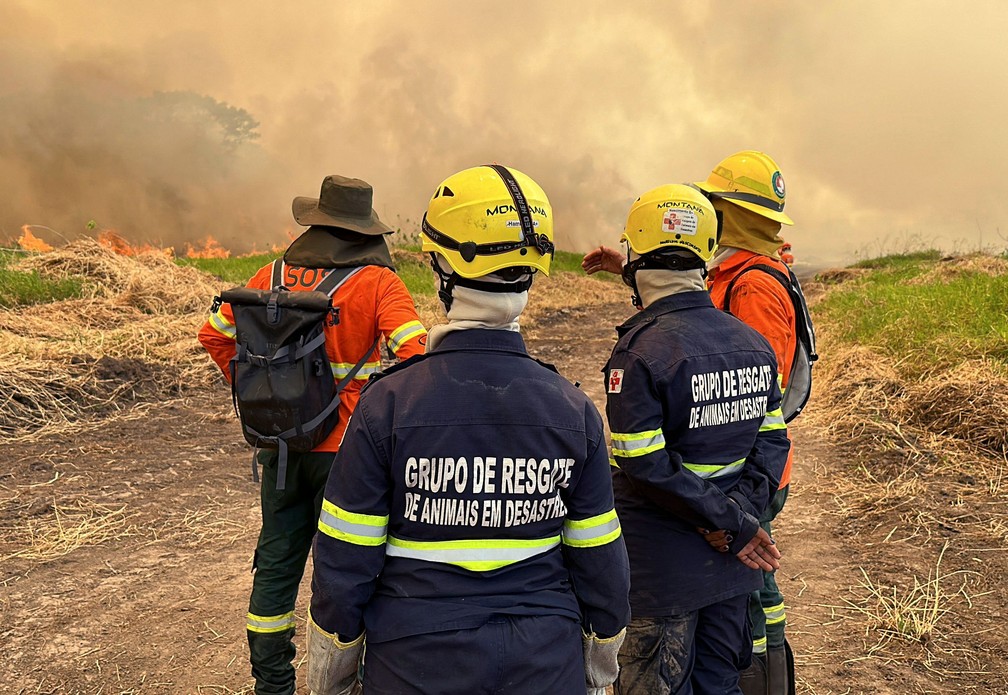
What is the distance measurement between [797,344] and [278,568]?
7.87ft

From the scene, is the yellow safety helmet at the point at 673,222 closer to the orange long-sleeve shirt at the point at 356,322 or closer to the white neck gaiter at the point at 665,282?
the white neck gaiter at the point at 665,282

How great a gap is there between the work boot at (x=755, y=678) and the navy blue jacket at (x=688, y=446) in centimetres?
71

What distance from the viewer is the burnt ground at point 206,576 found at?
3850 millimetres

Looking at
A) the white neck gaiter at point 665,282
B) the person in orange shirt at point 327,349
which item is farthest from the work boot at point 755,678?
the person in orange shirt at point 327,349

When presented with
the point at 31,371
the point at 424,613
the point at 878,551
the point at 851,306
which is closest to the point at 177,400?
the point at 31,371

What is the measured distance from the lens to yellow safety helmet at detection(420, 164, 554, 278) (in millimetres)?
1963

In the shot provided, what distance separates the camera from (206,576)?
479 cm

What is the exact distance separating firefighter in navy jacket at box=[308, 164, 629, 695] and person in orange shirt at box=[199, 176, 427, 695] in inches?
50.2

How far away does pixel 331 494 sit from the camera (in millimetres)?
1918

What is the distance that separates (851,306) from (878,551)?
8.19 m

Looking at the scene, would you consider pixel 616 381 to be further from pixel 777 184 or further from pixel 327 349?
pixel 777 184

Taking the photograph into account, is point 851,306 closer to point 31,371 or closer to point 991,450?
point 991,450

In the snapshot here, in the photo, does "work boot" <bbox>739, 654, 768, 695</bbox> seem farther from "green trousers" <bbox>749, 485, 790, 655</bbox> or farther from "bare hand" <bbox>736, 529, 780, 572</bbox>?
"bare hand" <bbox>736, 529, 780, 572</bbox>

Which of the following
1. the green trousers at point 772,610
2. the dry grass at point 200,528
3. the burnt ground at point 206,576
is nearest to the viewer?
the green trousers at point 772,610
